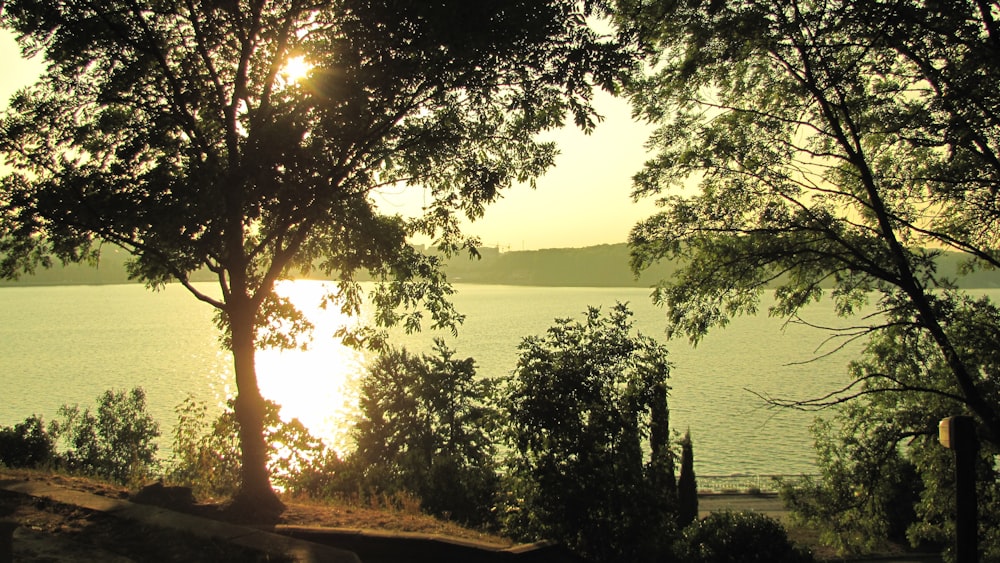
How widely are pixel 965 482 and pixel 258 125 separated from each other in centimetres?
1043

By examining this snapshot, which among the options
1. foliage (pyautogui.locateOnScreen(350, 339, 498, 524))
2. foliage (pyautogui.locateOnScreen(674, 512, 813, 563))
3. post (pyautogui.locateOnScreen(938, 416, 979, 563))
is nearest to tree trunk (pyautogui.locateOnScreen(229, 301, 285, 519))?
foliage (pyautogui.locateOnScreen(674, 512, 813, 563))

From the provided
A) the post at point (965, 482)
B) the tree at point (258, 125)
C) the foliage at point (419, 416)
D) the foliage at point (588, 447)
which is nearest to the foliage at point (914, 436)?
the foliage at point (588, 447)

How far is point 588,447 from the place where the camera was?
12.5 metres

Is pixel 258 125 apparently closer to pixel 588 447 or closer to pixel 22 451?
pixel 588 447

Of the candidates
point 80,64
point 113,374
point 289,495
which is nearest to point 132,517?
point 289,495

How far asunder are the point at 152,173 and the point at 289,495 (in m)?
7.89

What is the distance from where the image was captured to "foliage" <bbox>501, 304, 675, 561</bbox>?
479 inches

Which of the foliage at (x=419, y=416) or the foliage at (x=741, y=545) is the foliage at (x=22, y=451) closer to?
the foliage at (x=419, y=416)

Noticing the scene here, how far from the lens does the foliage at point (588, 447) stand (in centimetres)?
1216

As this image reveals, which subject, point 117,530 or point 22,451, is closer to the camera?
point 117,530

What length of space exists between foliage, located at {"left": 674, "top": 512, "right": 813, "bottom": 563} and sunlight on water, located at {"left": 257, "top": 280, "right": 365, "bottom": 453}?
28.1 meters

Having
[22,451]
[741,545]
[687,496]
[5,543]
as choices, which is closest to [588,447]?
[741,545]

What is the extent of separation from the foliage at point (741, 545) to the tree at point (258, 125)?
27.1 ft

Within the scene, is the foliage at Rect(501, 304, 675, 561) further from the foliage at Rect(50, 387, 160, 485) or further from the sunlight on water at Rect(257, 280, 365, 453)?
the foliage at Rect(50, 387, 160, 485)
